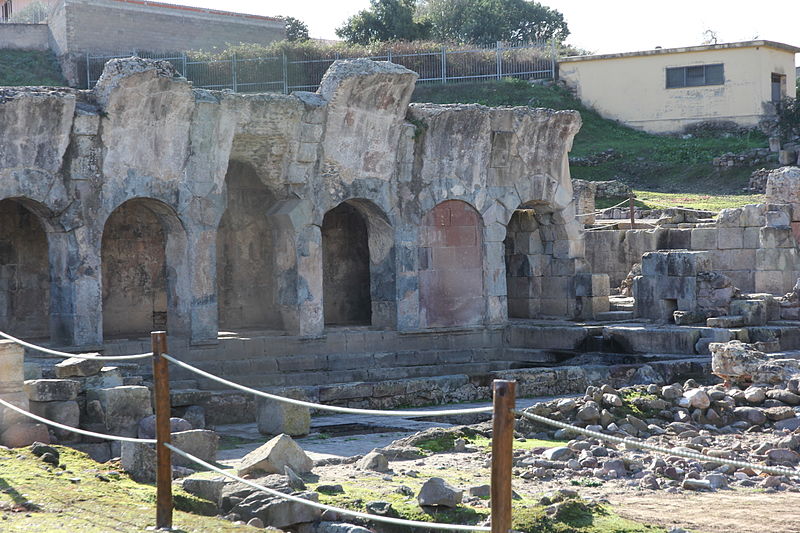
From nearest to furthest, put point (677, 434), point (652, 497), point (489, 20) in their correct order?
1. point (652, 497)
2. point (677, 434)
3. point (489, 20)

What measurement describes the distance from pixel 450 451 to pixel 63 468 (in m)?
3.72

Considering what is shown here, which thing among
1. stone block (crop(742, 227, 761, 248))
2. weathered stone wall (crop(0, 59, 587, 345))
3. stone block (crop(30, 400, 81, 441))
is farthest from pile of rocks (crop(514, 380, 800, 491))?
stone block (crop(742, 227, 761, 248))

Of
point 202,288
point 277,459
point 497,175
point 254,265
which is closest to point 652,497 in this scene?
point 277,459

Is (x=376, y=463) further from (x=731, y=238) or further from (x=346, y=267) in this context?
(x=731, y=238)

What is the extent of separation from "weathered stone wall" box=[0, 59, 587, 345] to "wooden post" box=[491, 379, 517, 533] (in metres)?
10.6

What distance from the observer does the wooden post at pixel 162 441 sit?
6457 millimetres

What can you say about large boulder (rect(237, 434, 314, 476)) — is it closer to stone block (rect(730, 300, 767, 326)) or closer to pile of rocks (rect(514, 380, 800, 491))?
pile of rocks (rect(514, 380, 800, 491))

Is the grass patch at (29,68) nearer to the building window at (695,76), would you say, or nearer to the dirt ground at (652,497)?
the building window at (695,76)

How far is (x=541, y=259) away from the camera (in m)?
19.7

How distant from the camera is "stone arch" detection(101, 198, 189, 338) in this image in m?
17.0

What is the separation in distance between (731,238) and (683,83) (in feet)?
54.2

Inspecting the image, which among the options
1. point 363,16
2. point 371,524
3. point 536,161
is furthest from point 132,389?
point 363,16

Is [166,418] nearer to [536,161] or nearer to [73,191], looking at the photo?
[73,191]

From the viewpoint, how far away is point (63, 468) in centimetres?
835
